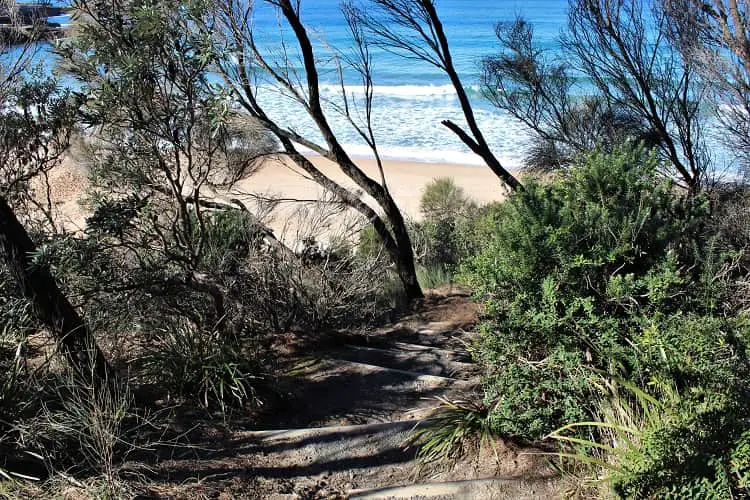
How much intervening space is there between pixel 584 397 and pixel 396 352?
126 inches

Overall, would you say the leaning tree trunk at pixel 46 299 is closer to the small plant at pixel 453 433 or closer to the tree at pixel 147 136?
the tree at pixel 147 136

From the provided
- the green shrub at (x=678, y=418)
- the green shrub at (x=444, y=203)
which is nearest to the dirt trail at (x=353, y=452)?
the green shrub at (x=678, y=418)

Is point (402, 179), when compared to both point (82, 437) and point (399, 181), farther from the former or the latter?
point (82, 437)

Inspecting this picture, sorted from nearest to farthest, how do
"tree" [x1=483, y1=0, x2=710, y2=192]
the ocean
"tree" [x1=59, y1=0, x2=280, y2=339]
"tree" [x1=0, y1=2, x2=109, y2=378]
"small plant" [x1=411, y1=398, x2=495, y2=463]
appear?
"small plant" [x1=411, y1=398, x2=495, y2=463] → "tree" [x1=0, y1=2, x2=109, y2=378] → "tree" [x1=59, y1=0, x2=280, y2=339] → "tree" [x1=483, y1=0, x2=710, y2=192] → the ocean

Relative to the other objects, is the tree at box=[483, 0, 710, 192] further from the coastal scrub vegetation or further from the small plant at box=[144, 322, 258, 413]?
the small plant at box=[144, 322, 258, 413]

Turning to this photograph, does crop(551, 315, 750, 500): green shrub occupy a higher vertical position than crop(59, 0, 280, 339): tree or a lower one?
lower

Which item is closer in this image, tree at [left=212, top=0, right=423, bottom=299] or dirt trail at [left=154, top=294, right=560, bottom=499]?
dirt trail at [left=154, top=294, right=560, bottom=499]

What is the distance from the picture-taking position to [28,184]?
6793 mm

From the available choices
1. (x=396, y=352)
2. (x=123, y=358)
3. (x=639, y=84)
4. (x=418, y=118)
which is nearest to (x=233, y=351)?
(x=123, y=358)

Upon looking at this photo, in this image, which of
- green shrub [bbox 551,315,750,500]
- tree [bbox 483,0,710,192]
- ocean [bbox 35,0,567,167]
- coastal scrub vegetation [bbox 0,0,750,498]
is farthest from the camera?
ocean [bbox 35,0,567,167]

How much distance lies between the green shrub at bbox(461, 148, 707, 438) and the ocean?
7.07 metres

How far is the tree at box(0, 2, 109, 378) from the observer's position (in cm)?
468

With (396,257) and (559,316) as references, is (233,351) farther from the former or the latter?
(396,257)

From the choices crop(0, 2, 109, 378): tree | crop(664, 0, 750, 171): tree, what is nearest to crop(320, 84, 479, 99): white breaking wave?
crop(664, 0, 750, 171): tree
